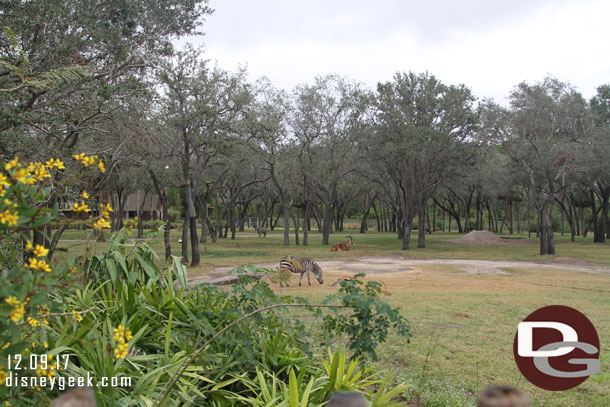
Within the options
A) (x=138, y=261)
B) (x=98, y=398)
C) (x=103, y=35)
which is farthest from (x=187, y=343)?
(x=103, y=35)

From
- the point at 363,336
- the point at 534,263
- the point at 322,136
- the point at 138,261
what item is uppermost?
the point at 322,136

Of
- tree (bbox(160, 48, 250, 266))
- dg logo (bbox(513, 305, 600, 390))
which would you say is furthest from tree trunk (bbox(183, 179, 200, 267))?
dg logo (bbox(513, 305, 600, 390))

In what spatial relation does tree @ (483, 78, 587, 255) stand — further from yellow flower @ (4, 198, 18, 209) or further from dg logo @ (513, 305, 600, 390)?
yellow flower @ (4, 198, 18, 209)

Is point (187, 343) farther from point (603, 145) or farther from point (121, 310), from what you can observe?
point (603, 145)

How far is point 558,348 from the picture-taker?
2.55m

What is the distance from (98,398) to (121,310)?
1.20 metres

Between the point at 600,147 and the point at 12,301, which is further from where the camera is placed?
the point at 600,147

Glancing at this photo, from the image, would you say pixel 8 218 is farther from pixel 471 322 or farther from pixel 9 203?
pixel 471 322

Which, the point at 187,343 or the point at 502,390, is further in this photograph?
the point at 187,343

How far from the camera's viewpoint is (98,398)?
2.87 metres

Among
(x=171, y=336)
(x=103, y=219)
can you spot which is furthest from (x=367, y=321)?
(x=103, y=219)

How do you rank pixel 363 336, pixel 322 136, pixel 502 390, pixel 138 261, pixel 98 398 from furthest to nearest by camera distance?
pixel 322 136
pixel 138 261
pixel 363 336
pixel 98 398
pixel 502 390

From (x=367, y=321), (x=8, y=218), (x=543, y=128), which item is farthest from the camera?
(x=543, y=128)

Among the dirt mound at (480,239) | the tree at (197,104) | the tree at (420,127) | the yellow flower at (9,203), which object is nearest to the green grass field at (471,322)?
the yellow flower at (9,203)
